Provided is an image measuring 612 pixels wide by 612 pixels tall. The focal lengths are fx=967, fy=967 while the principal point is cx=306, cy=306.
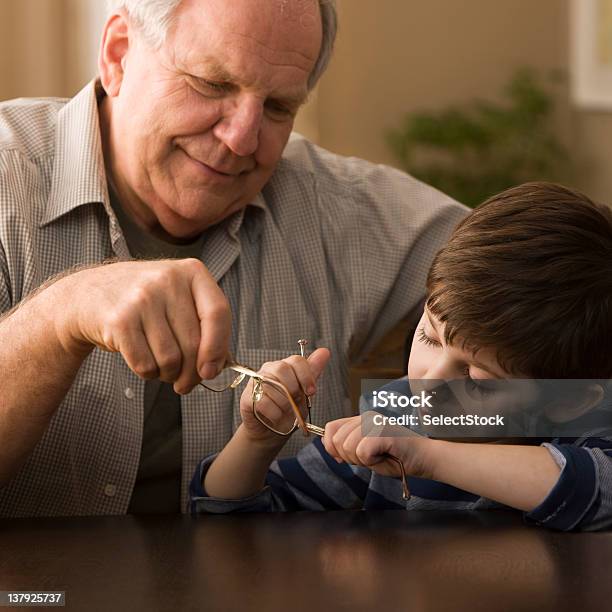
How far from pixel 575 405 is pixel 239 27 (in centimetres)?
65

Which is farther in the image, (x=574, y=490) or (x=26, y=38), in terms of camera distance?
(x=26, y=38)

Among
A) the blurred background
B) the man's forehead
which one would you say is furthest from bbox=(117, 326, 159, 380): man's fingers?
the blurred background

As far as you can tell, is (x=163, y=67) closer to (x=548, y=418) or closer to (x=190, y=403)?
(x=190, y=403)

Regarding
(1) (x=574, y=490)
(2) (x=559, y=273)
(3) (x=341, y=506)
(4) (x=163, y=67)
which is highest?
(4) (x=163, y=67)

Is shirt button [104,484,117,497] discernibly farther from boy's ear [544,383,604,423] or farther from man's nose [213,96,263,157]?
boy's ear [544,383,604,423]

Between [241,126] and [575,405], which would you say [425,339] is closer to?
[575,405]

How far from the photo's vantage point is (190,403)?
1.31 m

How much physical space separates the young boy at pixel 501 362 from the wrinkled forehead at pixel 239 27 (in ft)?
1.28

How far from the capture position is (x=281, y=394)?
1.00 meters

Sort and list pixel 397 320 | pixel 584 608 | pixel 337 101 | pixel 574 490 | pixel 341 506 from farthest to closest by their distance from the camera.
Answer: pixel 337 101, pixel 397 320, pixel 341 506, pixel 574 490, pixel 584 608

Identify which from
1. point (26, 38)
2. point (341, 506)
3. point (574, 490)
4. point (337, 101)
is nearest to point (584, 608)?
point (574, 490)

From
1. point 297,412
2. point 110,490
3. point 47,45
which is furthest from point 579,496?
point 47,45

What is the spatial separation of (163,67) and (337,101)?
2.24 meters

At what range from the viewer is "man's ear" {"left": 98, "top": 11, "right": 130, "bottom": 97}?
1360 mm
